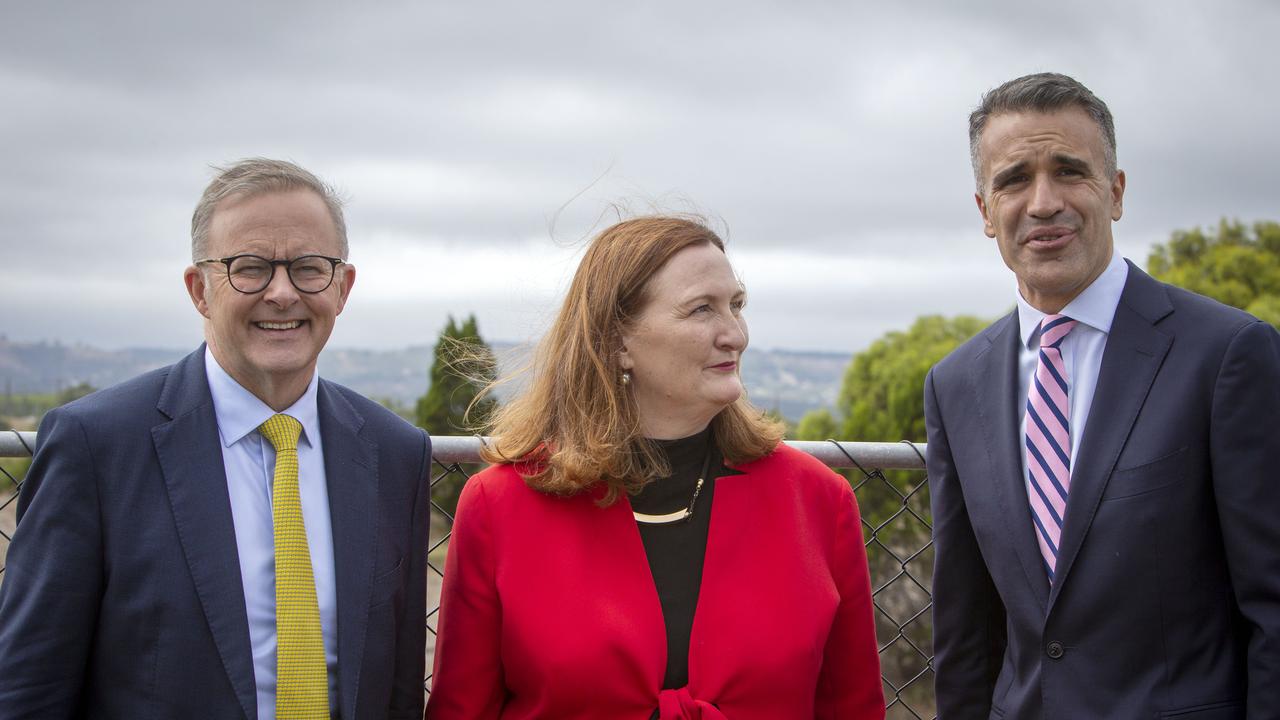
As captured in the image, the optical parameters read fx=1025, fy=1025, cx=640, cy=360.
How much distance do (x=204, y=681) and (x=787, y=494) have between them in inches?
61.6

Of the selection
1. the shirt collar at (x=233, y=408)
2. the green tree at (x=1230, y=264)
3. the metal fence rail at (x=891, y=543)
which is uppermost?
the green tree at (x=1230, y=264)

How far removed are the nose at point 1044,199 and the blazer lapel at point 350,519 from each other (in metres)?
1.81

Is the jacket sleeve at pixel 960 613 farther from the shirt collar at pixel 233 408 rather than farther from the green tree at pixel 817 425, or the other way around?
the green tree at pixel 817 425

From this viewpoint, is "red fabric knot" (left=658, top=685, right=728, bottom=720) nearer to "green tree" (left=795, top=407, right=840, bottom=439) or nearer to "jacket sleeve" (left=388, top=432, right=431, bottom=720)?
"jacket sleeve" (left=388, top=432, right=431, bottom=720)

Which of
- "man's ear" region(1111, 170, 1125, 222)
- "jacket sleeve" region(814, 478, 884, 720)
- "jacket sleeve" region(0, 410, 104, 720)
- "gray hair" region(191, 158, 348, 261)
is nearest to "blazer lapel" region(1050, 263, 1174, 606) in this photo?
"man's ear" region(1111, 170, 1125, 222)

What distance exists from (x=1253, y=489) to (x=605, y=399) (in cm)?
162

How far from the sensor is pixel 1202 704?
2297mm

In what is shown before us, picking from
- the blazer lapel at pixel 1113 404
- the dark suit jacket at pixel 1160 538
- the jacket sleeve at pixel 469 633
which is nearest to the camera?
the dark suit jacket at pixel 1160 538

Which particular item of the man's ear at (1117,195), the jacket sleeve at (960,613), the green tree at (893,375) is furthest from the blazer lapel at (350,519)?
the green tree at (893,375)

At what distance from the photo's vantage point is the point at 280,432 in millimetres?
2506

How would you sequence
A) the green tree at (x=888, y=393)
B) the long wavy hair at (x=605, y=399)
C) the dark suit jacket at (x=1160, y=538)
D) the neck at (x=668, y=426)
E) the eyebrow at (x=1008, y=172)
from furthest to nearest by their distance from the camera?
1. the green tree at (x=888, y=393)
2. the neck at (x=668, y=426)
3. the long wavy hair at (x=605, y=399)
4. the eyebrow at (x=1008, y=172)
5. the dark suit jacket at (x=1160, y=538)

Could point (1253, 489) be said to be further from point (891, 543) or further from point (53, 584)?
point (891, 543)

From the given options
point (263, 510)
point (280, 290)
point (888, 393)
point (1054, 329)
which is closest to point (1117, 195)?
point (1054, 329)

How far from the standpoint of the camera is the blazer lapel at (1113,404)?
2420 mm
